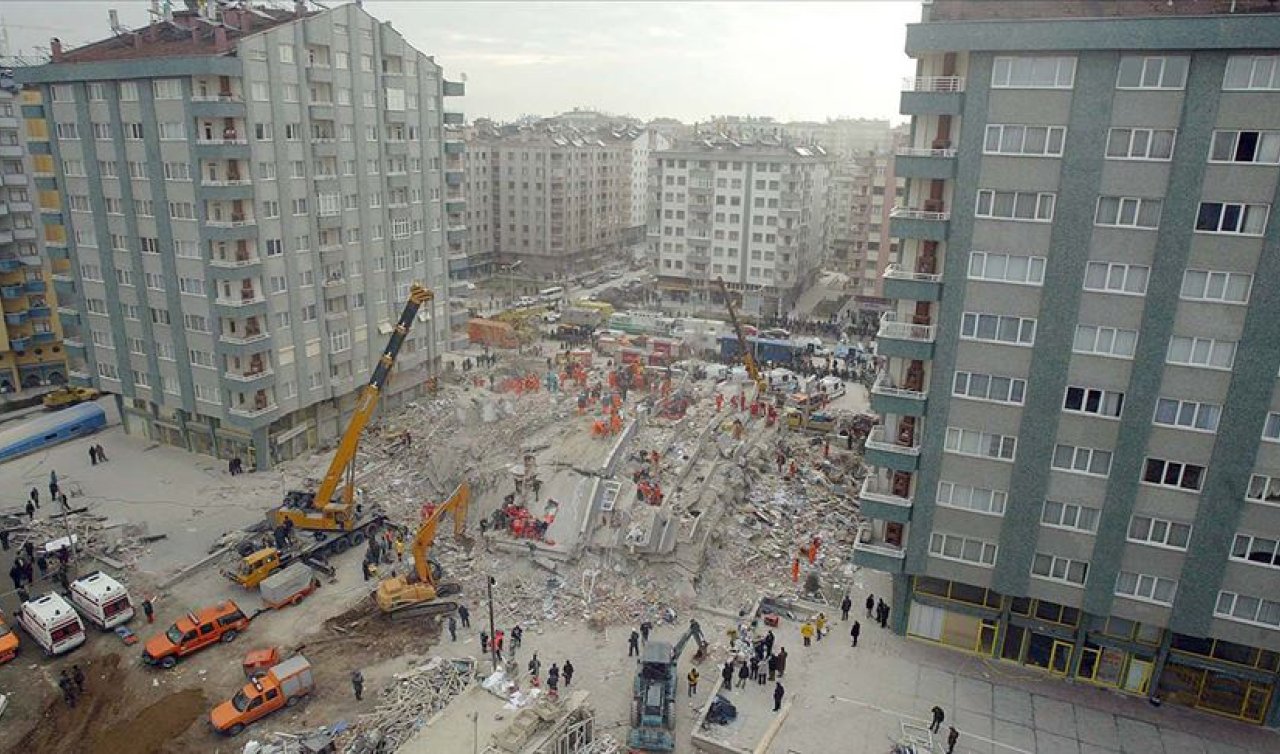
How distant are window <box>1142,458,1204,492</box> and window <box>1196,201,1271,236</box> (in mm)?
8023

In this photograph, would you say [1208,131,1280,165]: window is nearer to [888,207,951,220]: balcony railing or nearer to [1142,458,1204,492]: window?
[888,207,951,220]: balcony railing

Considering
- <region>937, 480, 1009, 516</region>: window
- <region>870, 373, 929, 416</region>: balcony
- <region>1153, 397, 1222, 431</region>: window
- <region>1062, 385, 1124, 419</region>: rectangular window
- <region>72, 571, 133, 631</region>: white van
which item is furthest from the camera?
<region>72, 571, 133, 631</region>: white van

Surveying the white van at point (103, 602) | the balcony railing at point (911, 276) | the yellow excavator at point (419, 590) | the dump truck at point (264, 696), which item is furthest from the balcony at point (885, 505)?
the white van at point (103, 602)

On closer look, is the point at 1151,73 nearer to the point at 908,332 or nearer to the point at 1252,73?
the point at 1252,73

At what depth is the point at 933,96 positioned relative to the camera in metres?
Answer: 28.8

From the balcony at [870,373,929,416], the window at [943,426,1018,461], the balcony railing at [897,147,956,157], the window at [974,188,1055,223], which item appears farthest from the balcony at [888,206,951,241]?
the window at [943,426,1018,461]

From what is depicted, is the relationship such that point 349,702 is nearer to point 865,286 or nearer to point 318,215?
point 318,215

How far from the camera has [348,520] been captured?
4238cm

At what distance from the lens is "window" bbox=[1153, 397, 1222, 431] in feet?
90.5

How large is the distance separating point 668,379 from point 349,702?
128 ft

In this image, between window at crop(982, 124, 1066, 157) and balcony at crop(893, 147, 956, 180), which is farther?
balcony at crop(893, 147, 956, 180)

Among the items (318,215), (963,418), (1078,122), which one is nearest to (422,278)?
(318,215)

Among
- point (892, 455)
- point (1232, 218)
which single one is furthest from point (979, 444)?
point (1232, 218)

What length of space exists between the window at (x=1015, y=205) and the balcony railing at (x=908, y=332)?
181 inches
